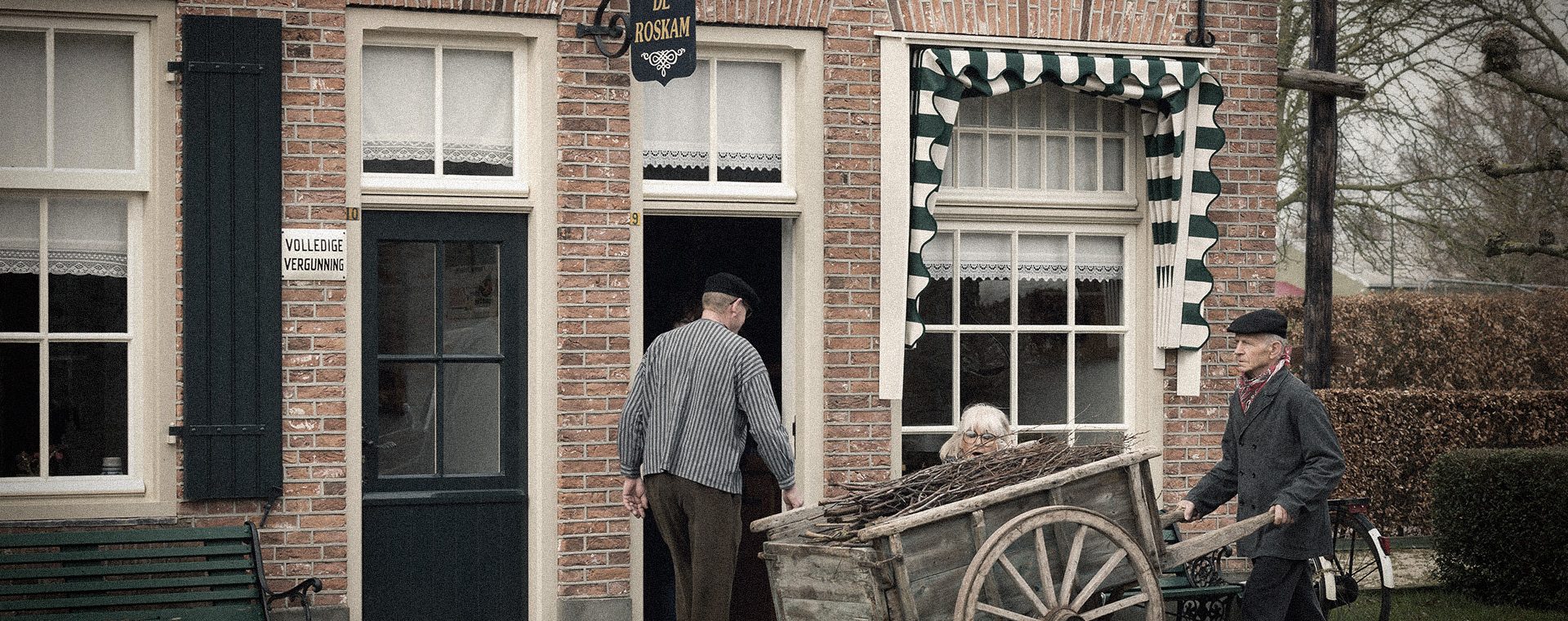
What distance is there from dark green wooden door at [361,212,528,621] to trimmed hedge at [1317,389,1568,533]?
8.80 m

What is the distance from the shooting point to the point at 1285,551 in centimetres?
636

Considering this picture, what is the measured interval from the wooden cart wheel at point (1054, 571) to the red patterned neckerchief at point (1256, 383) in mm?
1069

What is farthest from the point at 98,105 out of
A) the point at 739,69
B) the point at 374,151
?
the point at 739,69

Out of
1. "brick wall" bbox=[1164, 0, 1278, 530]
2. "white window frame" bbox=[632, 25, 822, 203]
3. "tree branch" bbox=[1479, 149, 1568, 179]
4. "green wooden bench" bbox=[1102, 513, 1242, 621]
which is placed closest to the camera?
"green wooden bench" bbox=[1102, 513, 1242, 621]

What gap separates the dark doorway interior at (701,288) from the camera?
854cm

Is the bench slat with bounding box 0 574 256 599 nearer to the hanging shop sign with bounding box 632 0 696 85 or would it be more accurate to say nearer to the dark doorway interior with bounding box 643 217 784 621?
the dark doorway interior with bounding box 643 217 784 621

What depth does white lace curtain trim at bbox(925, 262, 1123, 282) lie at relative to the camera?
27.5ft

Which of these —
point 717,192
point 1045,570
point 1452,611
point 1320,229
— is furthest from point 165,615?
point 1452,611

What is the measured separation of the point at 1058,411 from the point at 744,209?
209 centimetres

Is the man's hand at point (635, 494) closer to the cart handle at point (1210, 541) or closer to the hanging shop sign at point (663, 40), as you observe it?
the hanging shop sign at point (663, 40)

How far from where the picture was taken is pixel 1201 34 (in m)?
8.50

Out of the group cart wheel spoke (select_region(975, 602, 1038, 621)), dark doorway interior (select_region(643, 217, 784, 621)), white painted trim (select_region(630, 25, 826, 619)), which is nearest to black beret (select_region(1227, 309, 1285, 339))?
cart wheel spoke (select_region(975, 602, 1038, 621))

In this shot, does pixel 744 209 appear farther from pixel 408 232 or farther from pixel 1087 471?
pixel 1087 471

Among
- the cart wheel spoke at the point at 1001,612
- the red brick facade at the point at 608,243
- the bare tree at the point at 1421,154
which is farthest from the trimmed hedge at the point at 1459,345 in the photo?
the cart wheel spoke at the point at 1001,612
